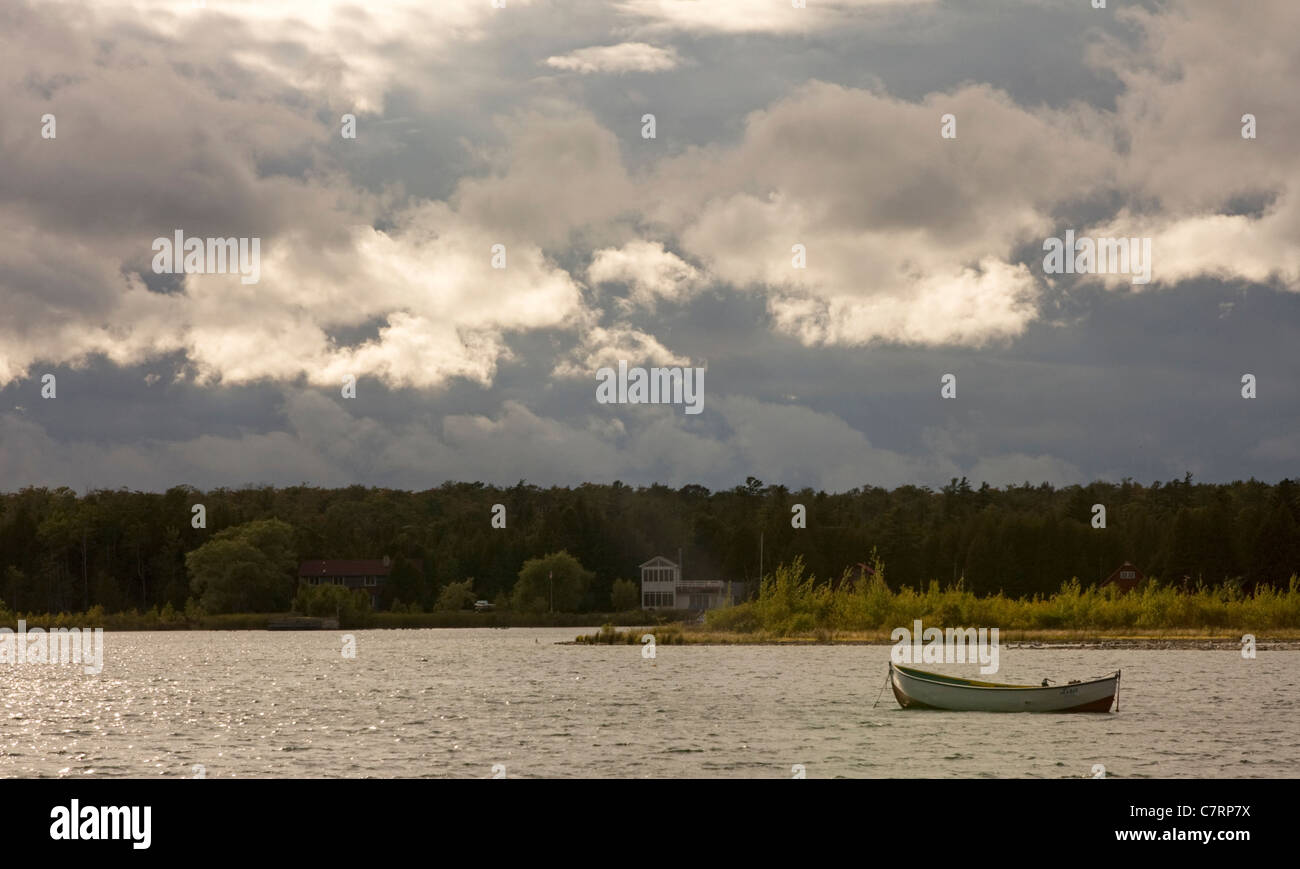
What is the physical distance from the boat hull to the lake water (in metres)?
0.77

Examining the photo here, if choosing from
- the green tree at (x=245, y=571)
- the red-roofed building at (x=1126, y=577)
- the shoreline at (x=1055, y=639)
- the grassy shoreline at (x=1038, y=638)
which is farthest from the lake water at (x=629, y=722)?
the green tree at (x=245, y=571)

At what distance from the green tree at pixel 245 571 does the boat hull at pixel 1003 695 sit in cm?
14343

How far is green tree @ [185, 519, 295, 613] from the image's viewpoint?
189 meters

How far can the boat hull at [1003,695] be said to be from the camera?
196ft

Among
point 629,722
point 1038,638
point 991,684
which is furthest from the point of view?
point 1038,638

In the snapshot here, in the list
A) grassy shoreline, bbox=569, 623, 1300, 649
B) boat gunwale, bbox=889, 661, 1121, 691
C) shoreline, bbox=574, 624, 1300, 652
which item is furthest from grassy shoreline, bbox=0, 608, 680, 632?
boat gunwale, bbox=889, 661, 1121, 691

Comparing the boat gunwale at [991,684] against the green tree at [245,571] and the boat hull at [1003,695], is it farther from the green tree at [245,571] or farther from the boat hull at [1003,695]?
the green tree at [245,571]

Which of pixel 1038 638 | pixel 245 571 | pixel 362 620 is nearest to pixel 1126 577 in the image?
pixel 1038 638

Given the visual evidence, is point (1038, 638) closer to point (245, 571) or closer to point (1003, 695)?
point (1003, 695)

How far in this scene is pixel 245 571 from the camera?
188 meters

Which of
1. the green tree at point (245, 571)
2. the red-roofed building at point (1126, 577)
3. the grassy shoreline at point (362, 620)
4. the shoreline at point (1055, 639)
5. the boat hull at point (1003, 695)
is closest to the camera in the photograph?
the boat hull at point (1003, 695)

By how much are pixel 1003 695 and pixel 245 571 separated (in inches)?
5820

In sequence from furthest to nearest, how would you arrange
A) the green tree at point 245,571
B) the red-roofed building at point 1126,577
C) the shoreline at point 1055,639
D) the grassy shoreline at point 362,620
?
the grassy shoreline at point 362,620 → the green tree at point 245,571 → the red-roofed building at point 1126,577 → the shoreline at point 1055,639

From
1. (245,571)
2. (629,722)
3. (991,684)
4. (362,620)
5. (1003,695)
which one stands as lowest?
(362,620)
